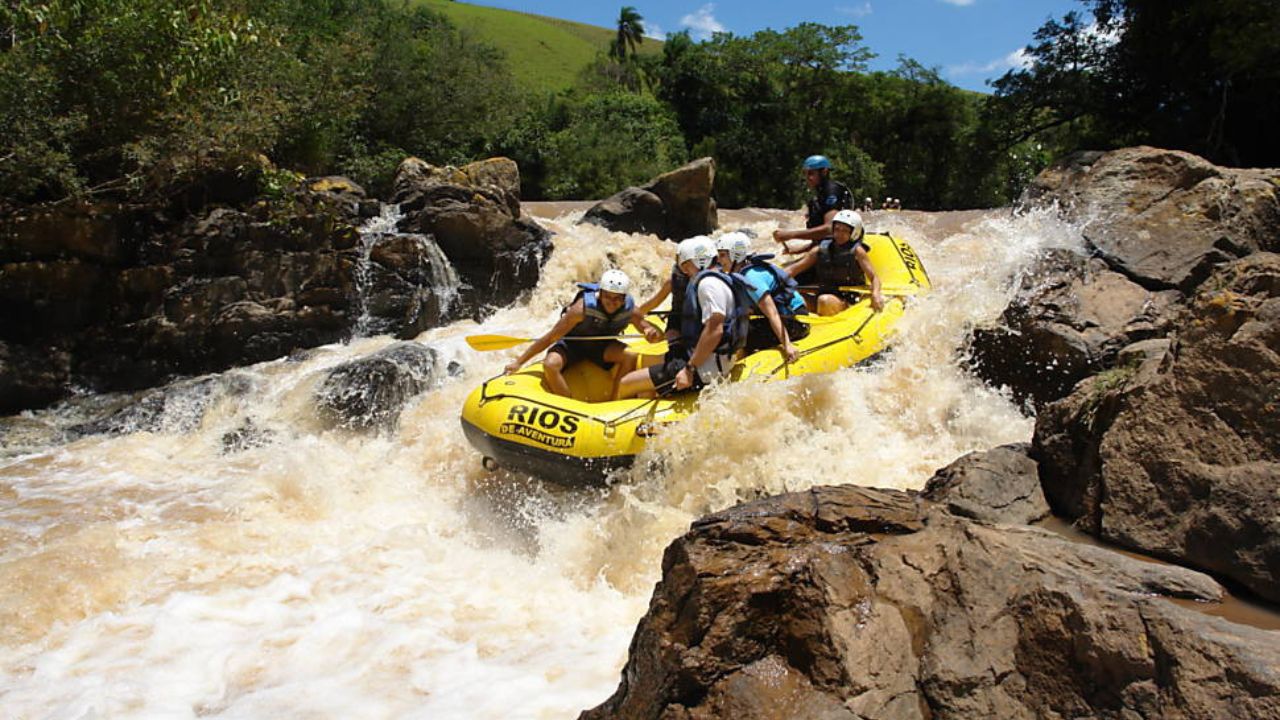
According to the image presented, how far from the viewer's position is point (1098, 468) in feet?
11.3

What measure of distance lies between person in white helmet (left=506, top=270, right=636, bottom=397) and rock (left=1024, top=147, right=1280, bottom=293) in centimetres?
331

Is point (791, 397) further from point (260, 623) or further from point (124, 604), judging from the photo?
point (124, 604)

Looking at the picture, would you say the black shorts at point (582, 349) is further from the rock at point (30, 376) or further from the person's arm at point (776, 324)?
the rock at point (30, 376)

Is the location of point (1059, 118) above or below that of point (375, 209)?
above

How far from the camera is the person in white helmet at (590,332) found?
588 centimetres

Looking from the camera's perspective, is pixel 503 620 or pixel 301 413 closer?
pixel 503 620

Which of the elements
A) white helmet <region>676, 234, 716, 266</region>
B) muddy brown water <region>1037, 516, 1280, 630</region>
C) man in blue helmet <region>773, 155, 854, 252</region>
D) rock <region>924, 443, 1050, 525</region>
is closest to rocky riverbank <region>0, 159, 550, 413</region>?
man in blue helmet <region>773, 155, 854, 252</region>

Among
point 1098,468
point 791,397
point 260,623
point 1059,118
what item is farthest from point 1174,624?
point 1059,118

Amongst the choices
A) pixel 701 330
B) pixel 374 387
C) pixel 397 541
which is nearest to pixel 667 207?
pixel 374 387

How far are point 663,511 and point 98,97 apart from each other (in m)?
8.75

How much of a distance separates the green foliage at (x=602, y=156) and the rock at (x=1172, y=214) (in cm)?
1757

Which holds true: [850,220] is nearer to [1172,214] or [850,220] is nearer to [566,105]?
[1172,214]

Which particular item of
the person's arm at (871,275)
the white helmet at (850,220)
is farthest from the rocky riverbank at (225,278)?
the person's arm at (871,275)

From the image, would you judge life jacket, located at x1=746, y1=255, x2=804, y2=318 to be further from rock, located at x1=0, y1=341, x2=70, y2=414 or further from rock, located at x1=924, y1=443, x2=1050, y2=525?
rock, located at x1=0, y1=341, x2=70, y2=414
